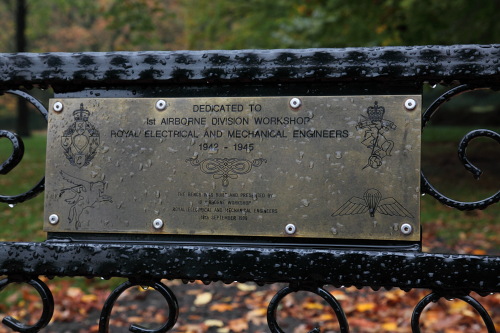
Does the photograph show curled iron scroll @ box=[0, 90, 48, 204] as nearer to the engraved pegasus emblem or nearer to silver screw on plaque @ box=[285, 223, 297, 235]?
the engraved pegasus emblem

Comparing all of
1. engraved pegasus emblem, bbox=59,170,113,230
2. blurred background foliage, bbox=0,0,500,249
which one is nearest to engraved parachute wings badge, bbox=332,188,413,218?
engraved pegasus emblem, bbox=59,170,113,230

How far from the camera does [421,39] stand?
21.9 ft

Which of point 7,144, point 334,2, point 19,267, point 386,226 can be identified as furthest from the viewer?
point 7,144

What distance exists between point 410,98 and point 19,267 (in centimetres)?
123

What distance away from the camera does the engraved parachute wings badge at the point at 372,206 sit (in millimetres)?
1384

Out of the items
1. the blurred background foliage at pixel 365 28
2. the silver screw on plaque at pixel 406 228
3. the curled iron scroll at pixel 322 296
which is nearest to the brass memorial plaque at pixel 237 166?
the silver screw on plaque at pixel 406 228

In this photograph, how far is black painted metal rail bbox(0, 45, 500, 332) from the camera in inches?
53.9

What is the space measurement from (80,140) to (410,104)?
3.15 ft

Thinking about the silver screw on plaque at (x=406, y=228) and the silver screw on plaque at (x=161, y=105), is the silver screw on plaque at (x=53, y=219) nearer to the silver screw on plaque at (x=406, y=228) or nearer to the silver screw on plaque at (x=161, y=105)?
the silver screw on plaque at (x=161, y=105)

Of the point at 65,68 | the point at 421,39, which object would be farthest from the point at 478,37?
the point at 65,68

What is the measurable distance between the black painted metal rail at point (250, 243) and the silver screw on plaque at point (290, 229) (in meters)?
0.05

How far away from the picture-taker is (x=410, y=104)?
139cm

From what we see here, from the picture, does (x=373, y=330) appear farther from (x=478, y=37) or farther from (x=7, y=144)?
(x=7, y=144)

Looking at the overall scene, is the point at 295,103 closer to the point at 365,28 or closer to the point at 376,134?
the point at 376,134
